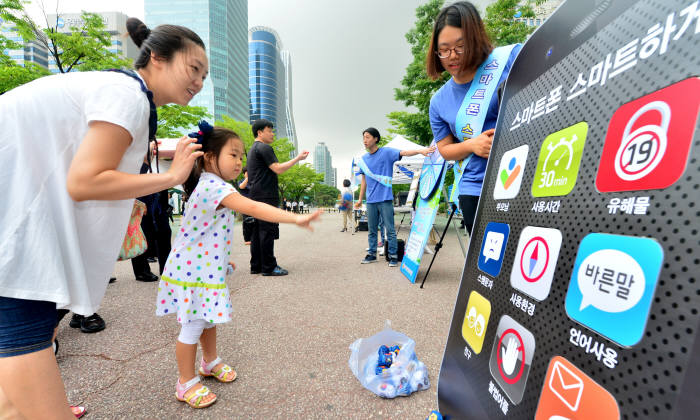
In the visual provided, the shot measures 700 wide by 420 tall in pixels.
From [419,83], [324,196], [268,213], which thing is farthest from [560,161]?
[324,196]

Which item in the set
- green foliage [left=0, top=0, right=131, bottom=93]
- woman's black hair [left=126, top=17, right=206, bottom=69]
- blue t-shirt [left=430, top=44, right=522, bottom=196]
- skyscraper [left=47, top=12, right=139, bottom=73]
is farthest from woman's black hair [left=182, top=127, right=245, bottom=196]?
green foliage [left=0, top=0, right=131, bottom=93]

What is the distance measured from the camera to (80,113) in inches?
34.6

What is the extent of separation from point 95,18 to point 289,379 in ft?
48.5

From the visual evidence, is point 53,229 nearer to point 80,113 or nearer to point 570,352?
point 80,113

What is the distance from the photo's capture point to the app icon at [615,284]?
0.49 m

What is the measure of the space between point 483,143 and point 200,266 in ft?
5.33

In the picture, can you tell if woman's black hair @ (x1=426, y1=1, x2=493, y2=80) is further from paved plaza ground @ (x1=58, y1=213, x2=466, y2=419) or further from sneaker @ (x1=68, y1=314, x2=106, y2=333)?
sneaker @ (x1=68, y1=314, x2=106, y2=333)

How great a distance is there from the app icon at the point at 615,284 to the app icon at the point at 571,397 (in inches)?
4.1

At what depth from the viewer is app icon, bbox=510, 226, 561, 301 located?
731 mm

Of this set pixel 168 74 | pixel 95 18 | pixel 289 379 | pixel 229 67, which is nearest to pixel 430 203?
pixel 289 379

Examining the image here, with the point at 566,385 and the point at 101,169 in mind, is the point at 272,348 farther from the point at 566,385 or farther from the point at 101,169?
the point at 566,385

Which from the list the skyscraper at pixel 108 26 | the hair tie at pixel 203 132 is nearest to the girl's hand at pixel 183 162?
the hair tie at pixel 203 132

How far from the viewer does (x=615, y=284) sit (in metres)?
0.55

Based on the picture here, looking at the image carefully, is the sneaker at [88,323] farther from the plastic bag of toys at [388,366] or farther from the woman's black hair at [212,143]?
the plastic bag of toys at [388,366]
